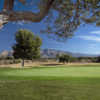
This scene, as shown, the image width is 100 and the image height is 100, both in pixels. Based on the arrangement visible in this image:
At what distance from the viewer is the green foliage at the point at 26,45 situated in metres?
37.4

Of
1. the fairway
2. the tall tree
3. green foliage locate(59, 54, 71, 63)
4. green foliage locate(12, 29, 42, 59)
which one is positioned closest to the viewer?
the tall tree

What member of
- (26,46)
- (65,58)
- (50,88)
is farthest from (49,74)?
(65,58)

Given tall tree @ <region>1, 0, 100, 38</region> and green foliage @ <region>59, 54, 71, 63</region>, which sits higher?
tall tree @ <region>1, 0, 100, 38</region>

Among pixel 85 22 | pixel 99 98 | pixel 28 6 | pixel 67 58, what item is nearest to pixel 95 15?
pixel 85 22

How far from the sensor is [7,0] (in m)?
5.48

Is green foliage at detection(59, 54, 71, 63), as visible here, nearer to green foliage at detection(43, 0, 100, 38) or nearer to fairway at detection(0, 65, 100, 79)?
fairway at detection(0, 65, 100, 79)

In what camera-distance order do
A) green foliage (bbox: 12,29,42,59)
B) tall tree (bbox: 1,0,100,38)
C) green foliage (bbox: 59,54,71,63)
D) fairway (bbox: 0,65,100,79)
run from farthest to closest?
green foliage (bbox: 59,54,71,63), green foliage (bbox: 12,29,42,59), fairway (bbox: 0,65,100,79), tall tree (bbox: 1,0,100,38)

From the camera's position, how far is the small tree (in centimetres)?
3738

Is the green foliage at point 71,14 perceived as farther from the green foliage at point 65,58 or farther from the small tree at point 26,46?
the green foliage at point 65,58

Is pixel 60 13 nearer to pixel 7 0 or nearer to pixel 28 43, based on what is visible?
pixel 7 0

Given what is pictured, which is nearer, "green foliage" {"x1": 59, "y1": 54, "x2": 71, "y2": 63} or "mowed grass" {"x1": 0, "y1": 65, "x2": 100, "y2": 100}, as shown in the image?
"mowed grass" {"x1": 0, "y1": 65, "x2": 100, "y2": 100}

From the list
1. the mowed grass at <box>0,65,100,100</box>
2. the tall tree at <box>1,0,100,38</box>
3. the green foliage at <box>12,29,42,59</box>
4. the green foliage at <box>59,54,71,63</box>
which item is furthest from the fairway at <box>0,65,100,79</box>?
the green foliage at <box>59,54,71,63</box>

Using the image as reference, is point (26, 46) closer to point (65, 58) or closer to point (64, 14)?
point (65, 58)

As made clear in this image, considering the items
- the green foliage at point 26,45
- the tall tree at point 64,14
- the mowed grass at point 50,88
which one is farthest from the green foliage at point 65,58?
the tall tree at point 64,14
